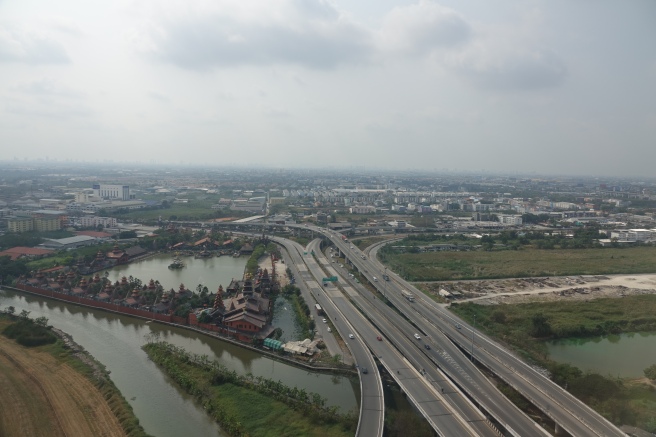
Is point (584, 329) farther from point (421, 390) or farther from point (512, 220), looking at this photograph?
point (512, 220)

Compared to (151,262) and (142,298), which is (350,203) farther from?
(142,298)

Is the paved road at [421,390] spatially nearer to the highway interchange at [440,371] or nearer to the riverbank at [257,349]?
the highway interchange at [440,371]

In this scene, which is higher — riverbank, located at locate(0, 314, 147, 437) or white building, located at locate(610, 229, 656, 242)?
white building, located at locate(610, 229, 656, 242)

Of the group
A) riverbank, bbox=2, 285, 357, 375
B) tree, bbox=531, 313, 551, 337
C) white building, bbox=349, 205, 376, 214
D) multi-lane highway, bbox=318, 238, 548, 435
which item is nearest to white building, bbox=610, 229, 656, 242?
tree, bbox=531, 313, 551, 337

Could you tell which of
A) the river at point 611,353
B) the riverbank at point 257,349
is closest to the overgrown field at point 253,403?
the riverbank at point 257,349

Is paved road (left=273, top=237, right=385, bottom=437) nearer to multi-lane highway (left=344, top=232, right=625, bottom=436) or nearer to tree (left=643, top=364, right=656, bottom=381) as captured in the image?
multi-lane highway (left=344, top=232, right=625, bottom=436)

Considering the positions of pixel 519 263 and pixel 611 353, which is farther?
pixel 519 263

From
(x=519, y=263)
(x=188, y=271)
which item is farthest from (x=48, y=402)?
(x=519, y=263)
